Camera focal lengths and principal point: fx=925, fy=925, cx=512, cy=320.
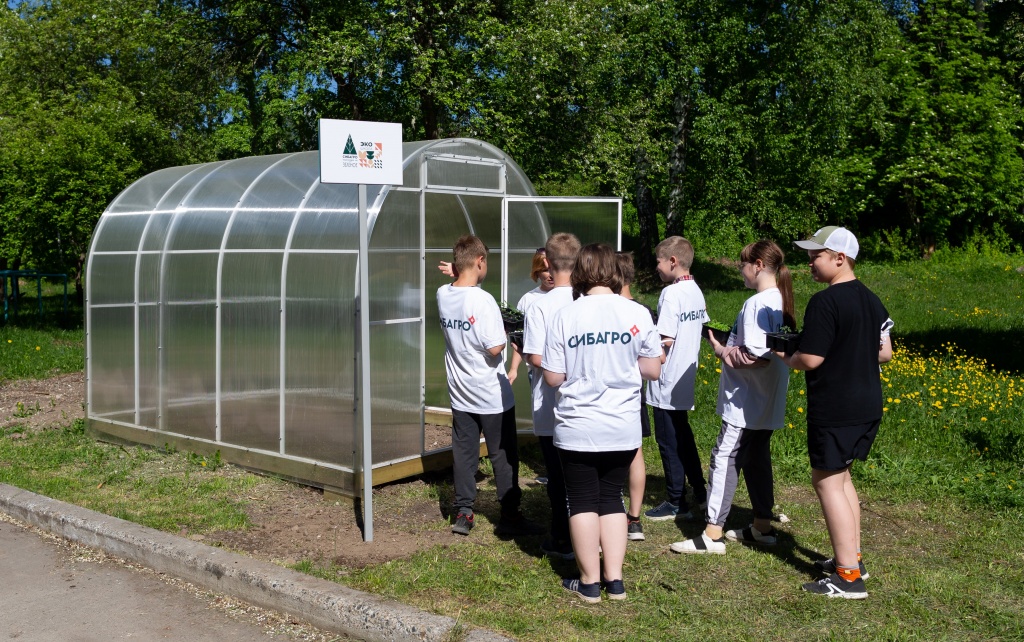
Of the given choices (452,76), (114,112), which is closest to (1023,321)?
(452,76)

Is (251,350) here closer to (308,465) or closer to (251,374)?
(251,374)

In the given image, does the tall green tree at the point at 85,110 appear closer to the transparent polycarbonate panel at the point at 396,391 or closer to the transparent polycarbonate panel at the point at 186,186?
the transparent polycarbonate panel at the point at 186,186

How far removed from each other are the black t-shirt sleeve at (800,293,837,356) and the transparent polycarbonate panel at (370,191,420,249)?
3.37 metres

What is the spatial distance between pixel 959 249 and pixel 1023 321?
12.2m

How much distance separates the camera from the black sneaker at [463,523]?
6.04 m

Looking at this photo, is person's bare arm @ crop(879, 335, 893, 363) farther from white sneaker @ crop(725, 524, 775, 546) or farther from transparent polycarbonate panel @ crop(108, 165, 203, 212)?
transparent polycarbonate panel @ crop(108, 165, 203, 212)

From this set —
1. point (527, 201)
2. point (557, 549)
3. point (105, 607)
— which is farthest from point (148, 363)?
point (557, 549)

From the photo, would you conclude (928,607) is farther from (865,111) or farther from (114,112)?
(865,111)

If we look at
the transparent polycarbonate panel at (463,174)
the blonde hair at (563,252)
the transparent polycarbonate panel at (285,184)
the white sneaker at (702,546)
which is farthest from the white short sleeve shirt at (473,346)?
the transparent polycarbonate panel at (285,184)

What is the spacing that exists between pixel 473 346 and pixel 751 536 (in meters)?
2.12

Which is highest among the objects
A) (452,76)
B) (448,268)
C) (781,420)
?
(452,76)

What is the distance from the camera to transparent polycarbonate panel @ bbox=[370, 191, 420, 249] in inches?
276

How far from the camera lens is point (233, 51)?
61.9 feet

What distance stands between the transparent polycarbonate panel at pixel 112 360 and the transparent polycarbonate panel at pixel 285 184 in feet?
6.52
